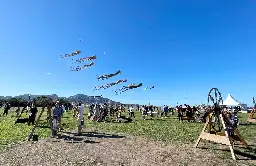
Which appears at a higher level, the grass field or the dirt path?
the grass field

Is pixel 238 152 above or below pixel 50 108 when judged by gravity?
below

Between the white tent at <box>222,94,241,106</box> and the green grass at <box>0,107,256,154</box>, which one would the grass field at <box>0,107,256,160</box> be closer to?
the green grass at <box>0,107,256,154</box>

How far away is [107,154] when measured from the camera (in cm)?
1407

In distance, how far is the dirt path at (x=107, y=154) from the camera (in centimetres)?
1238

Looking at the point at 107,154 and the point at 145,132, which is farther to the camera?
the point at 145,132

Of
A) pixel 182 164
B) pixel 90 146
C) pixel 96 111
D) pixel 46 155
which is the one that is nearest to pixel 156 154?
pixel 182 164

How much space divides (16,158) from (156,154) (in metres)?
7.20

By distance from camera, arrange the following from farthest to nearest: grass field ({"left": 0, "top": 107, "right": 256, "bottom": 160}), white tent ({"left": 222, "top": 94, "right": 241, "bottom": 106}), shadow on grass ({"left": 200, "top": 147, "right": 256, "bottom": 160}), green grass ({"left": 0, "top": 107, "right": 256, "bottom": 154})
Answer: white tent ({"left": 222, "top": 94, "right": 241, "bottom": 106})
green grass ({"left": 0, "top": 107, "right": 256, "bottom": 154})
grass field ({"left": 0, "top": 107, "right": 256, "bottom": 160})
shadow on grass ({"left": 200, "top": 147, "right": 256, "bottom": 160})

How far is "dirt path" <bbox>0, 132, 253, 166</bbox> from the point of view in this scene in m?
12.4

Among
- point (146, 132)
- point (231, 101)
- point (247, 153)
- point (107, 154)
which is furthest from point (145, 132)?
point (231, 101)

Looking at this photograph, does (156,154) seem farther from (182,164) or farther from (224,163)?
(224,163)

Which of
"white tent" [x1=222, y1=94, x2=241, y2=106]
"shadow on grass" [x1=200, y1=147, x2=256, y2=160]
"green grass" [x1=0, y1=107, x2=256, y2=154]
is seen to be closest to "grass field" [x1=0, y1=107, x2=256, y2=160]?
"green grass" [x1=0, y1=107, x2=256, y2=154]

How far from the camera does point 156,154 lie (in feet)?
46.4

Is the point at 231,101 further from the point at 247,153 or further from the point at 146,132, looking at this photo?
the point at 247,153
